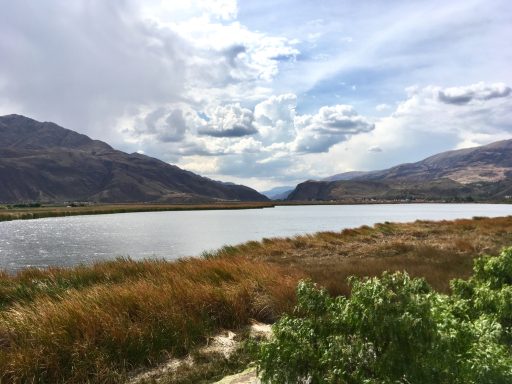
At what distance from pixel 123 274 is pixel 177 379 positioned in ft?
29.0

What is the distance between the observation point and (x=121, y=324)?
8336mm

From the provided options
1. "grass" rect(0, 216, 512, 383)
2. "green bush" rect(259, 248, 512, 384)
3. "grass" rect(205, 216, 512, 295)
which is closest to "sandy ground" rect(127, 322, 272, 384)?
"grass" rect(0, 216, 512, 383)

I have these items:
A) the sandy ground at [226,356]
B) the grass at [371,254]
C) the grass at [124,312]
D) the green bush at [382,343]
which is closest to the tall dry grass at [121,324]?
the grass at [124,312]

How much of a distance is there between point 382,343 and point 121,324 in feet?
18.4

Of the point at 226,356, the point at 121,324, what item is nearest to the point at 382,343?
the point at 226,356

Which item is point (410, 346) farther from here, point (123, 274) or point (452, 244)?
point (452, 244)

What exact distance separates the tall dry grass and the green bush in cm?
386

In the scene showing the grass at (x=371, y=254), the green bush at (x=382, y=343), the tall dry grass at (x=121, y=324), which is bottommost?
the grass at (x=371, y=254)

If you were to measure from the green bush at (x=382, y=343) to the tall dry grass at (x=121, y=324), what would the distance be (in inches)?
152

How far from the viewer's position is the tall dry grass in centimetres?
738

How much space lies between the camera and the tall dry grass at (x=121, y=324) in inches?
291

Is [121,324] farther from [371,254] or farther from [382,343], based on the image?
[371,254]

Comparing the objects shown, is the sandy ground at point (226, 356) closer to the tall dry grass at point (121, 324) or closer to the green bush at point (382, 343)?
the tall dry grass at point (121, 324)

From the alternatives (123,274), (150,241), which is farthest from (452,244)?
(150,241)
